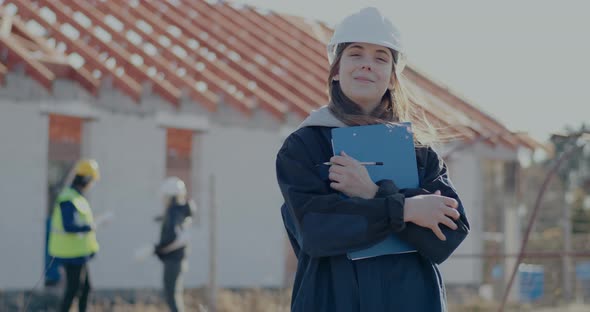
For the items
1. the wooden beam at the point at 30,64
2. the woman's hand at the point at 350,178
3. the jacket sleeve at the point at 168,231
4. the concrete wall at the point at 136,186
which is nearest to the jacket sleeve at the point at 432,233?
the woman's hand at the point at 350,178

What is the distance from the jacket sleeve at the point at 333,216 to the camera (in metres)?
3.20

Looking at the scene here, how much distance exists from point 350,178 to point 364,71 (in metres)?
0.34

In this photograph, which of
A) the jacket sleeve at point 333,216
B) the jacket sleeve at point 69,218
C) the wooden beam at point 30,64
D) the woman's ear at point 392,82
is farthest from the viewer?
the wooden beam at point 30,64

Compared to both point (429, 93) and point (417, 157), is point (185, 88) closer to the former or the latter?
point (429, 93)

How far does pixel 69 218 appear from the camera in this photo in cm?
960

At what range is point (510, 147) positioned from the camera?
19094mm

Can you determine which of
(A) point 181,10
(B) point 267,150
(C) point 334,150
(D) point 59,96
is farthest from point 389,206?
(A) point 181,10

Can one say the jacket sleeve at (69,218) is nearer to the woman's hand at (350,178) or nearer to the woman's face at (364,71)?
the woman's face at (364,71)

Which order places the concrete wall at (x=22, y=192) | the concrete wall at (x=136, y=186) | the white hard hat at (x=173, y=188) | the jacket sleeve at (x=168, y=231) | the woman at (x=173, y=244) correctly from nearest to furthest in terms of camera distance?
the woman at (x=173, y=244), the jacket sleeve at (x=168, y=231), the white hard hat at (x=173, y=188), the concrete wall at (x=22, y=192), the concrete wall at (x=136, y=186)

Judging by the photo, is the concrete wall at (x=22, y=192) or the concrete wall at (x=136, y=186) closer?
the concrete wall at (x=22, y=192)

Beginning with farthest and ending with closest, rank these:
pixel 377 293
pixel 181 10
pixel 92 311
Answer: pixel 181 10 < pixel 92 311 < pixel 377 293

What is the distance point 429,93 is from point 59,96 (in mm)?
7827

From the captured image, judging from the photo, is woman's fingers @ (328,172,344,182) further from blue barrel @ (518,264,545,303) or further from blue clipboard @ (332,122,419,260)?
blue barrel @ (518,264,545,303)

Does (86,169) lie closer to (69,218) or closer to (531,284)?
(69,218)
